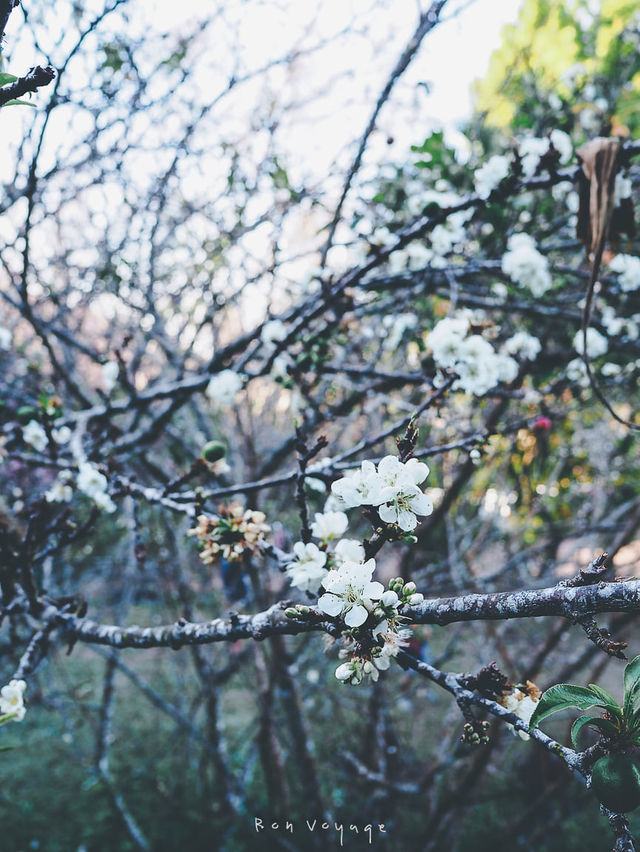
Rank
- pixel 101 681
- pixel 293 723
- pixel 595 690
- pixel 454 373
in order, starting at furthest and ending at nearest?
pixel 101 681 → pixel 293 723 → pixel 454 373 → pixel 595 690

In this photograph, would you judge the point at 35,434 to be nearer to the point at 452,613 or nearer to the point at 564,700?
the point at 452,613

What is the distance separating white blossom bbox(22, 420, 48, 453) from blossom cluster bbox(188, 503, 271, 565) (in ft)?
3.57

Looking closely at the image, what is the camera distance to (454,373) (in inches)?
59.8

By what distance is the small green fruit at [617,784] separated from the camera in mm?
A: 722

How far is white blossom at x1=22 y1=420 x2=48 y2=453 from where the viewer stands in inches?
79.5

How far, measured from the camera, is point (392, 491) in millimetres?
887

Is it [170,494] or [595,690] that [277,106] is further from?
[595,690]

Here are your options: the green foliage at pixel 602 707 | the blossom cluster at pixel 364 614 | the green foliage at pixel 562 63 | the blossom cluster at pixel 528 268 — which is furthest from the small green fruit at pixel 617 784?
the green foliage at pixel 562 63

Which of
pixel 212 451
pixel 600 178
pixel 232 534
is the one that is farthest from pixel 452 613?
pixel 600 178

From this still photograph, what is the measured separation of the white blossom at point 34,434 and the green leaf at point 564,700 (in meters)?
1.87

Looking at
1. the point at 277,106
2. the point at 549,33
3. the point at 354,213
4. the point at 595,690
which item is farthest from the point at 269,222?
the point at 549,33

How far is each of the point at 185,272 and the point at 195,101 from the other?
112cm

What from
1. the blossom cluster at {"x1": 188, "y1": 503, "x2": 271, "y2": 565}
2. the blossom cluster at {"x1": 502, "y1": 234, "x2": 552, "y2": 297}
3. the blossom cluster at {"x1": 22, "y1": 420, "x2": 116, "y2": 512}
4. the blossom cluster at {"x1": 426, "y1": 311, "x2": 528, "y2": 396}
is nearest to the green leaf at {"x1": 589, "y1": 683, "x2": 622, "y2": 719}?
the blossom cluster at {"x1": 188, "y1": 503, "x2": 271, "y2": 565}

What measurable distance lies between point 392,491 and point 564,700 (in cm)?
40
